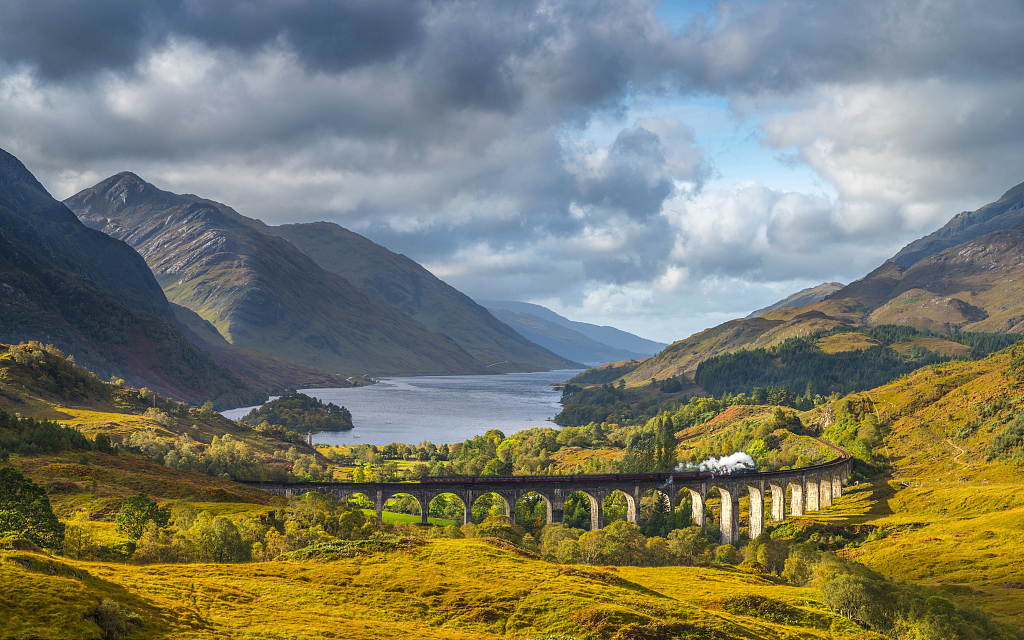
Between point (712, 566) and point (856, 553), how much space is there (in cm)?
2390

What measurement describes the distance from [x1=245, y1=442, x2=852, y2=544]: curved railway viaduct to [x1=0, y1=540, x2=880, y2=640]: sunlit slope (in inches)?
1308

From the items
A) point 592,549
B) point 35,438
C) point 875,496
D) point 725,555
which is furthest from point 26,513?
point 875,496

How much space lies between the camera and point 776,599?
204 ft

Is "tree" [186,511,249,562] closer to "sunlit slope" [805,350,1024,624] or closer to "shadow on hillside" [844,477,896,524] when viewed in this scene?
"sunlit slope" [805,350,1024,624]

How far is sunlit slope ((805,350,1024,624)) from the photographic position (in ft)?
255

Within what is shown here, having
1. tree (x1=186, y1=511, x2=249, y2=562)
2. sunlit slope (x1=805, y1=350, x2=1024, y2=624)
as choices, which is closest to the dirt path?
→ sunlit slope (x1=805, y1=350, x2=1024, y2=624)

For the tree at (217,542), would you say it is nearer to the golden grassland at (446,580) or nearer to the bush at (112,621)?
the golden grassland at (446,580)

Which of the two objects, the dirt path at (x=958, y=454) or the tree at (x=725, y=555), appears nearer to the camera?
the tree at (x=725, y=555)

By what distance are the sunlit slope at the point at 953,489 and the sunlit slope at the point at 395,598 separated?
24405 millimetres

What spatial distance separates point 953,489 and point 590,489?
207 ft

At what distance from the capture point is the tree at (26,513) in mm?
52062

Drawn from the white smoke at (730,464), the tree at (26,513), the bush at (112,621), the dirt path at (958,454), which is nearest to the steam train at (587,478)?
the white smoke at (730,464)

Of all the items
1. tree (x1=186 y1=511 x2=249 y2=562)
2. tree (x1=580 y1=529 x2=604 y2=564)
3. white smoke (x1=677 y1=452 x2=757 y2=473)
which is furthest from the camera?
white smoke (x1=677 y1=452 x2=757 y2=473)

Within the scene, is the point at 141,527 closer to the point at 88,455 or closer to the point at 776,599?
the point at 88,455
